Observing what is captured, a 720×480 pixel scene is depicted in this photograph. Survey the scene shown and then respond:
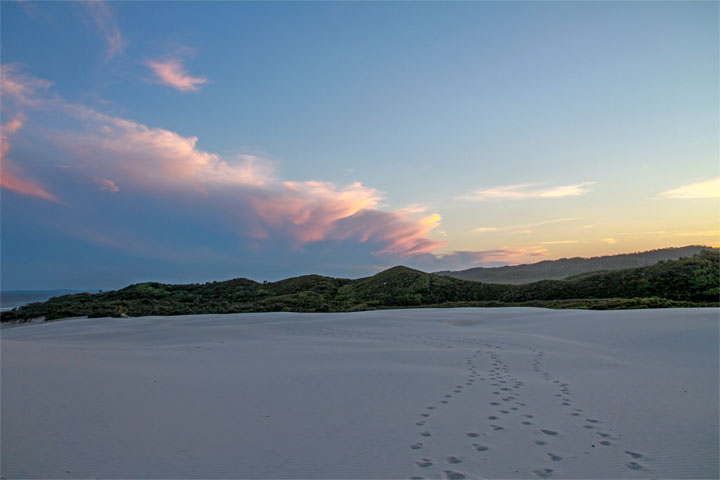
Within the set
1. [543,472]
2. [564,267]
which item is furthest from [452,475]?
[564,267]

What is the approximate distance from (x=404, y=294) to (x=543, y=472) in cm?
2687

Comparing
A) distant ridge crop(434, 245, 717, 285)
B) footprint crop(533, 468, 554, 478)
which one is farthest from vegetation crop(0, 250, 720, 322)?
distant ridge crop(434, 245, 717, 285)

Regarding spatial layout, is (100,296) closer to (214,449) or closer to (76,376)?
(76,376)

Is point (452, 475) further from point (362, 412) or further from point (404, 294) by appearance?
point (404, 294)

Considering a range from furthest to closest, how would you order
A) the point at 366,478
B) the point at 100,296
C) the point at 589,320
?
1. the point at 100,296
2. the point at 589,320
3. the point at 366,478

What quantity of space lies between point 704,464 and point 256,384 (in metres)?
5.04

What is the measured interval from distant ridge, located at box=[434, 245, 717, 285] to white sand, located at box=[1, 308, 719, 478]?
48.0 metres

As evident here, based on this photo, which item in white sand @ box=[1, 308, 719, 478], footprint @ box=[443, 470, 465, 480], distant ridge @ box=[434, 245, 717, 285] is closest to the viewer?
footprint @ box=[443, 470, 465, 480]

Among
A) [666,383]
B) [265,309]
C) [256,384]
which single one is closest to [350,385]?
[256,384]

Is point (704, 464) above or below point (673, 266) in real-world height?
below

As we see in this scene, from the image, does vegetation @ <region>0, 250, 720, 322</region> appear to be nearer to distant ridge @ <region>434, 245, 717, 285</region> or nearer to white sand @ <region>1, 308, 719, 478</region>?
white sand @ <region>1, 308, 719, 478</region>

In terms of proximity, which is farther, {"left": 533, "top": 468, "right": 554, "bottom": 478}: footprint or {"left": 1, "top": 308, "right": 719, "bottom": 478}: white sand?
{"left": 1, "top": 308, "right": 719, "bottom": 478}: white sand

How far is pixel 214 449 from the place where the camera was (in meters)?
3.71

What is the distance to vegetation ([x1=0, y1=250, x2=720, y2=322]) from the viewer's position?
71.0ft
